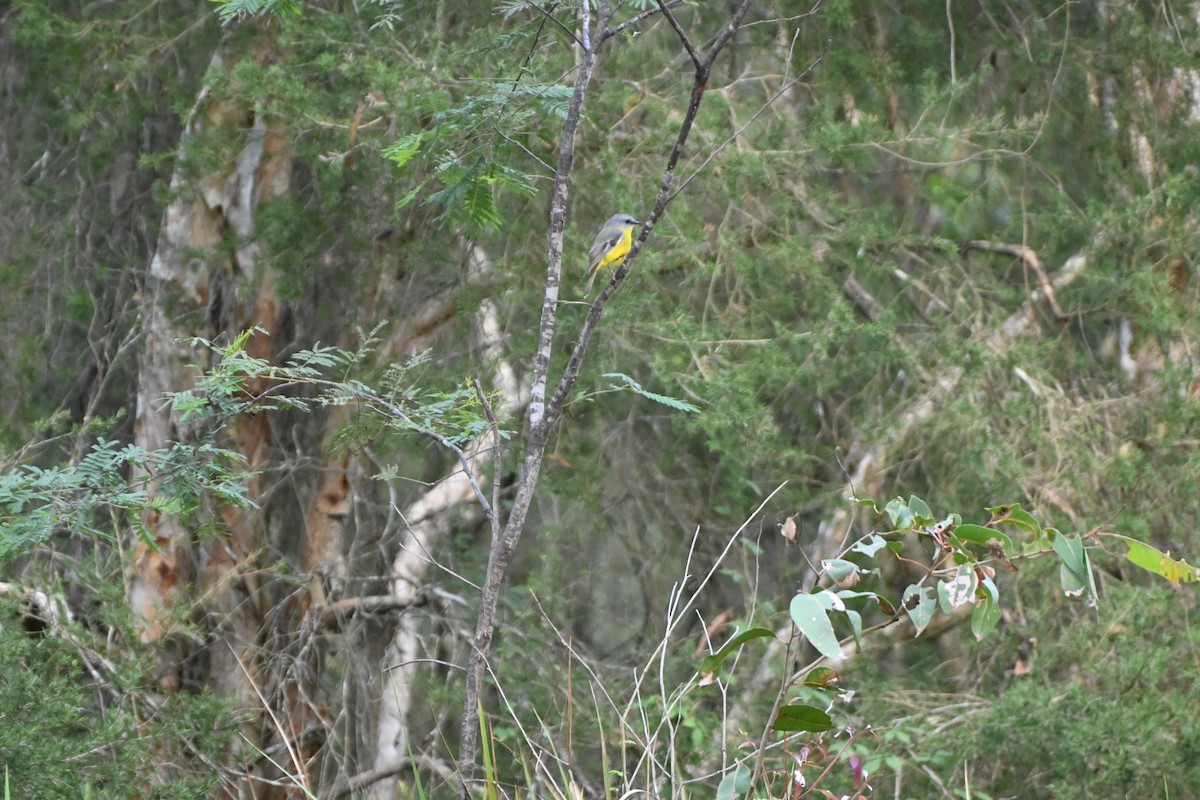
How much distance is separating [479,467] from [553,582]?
2.18 feet

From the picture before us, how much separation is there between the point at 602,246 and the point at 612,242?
0.15ft

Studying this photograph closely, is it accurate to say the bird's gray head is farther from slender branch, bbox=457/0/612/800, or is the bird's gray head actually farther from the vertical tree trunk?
slender branch, bbox=457/0/612/800

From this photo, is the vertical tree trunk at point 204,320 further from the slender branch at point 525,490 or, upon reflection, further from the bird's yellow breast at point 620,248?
the slender branch at point 525,490

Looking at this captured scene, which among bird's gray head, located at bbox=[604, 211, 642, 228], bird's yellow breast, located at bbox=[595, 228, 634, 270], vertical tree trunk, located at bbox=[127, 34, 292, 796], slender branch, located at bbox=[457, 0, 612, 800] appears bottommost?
vertical tree trunk, located at bbox=[127, 34, 292, 796]

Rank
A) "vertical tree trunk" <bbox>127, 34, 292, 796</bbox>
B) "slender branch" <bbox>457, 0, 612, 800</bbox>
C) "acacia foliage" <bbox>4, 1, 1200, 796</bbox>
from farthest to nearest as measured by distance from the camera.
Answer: "vertical tree trunk" <bbox>127, 34, 292, 796</bbox> → "acacia foliage" <bbox>4, 1, 1200, 796</bbox> → "slender branch" <bbox>457, 0, 612, 800</bbox>

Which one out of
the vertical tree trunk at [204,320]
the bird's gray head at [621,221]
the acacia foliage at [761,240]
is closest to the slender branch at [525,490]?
the acacia foliage at [761,240]

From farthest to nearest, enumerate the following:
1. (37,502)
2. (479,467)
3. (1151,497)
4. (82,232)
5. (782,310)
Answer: (82,232), (479,467), (782,310), (1151,497), (37,502)

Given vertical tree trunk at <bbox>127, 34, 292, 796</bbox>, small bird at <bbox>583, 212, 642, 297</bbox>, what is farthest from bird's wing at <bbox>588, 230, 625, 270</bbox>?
vertical tree trunk at <bbox>127, 34, 292, 796</bbox>

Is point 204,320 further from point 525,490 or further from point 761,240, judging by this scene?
point 525,490

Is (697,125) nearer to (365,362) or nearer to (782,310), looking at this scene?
(782,310)

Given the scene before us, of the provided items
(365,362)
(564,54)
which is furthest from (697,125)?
(365,362)

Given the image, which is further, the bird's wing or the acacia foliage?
the acacia foliage

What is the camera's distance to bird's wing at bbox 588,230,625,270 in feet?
16.8

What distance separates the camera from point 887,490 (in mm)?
6391
